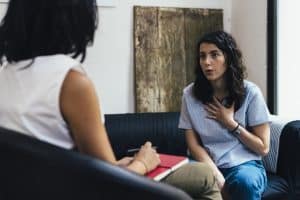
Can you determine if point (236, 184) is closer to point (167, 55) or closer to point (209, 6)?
point (167, 55)

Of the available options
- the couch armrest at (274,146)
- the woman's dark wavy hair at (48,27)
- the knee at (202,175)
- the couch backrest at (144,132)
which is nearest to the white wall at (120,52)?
the couch backrest at (144,132)

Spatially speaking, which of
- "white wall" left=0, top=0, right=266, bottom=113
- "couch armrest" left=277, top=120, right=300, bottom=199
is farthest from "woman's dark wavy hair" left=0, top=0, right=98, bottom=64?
"white wall" left=0, top=0, right=266, bottom=113

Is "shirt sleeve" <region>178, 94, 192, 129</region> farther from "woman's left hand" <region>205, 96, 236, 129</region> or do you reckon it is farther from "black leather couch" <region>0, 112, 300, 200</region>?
"black leather couch" <region>0, 112, 300, 200</region>

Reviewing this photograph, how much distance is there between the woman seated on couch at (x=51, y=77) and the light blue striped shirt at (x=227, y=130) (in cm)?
126

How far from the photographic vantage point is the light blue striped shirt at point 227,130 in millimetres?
2332

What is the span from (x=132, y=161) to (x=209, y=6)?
2.33 meters

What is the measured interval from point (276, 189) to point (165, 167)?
1.21 metres

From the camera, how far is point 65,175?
954mm

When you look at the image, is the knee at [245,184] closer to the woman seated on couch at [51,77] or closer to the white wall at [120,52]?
the woman seated on couch at [51,77]

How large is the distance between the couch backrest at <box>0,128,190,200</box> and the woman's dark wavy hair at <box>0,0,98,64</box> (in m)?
0.27

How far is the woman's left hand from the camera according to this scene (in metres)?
2.30

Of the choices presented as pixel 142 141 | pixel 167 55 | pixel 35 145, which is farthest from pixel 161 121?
pixel 35 145

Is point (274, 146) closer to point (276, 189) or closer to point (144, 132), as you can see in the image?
point (276, 189)

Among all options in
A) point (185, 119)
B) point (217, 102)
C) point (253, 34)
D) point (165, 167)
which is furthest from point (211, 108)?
point (253, 34)
